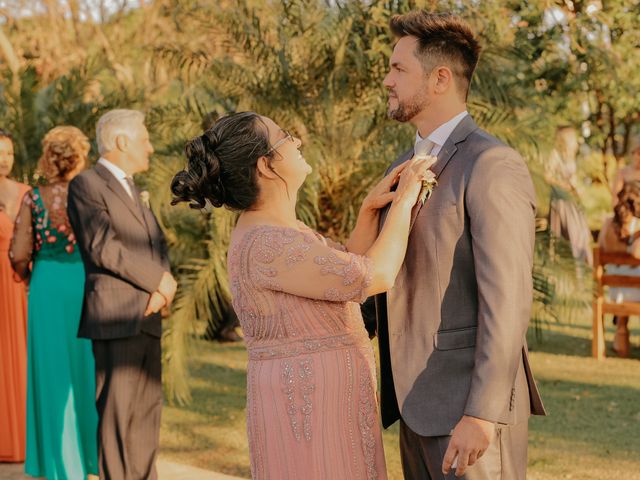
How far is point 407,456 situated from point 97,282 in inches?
111

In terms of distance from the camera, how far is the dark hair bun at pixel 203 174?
3.16 meters

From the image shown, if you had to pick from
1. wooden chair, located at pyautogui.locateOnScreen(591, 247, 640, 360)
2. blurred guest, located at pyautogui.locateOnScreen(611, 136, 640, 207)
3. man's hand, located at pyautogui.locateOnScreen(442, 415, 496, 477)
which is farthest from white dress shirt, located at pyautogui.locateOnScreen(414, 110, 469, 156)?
blurred guest, located at pyautogui.locateOnScreen(611, 136, 640, 207)

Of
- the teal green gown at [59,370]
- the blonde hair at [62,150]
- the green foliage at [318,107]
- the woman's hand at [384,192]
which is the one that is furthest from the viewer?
the green foliage at [318,107]

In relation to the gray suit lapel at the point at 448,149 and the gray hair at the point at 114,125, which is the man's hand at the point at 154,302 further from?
the gray suit lapel at the point at 448,149

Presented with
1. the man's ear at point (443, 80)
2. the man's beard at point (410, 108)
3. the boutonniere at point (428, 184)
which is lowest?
the boutonniere at point (428, 184)

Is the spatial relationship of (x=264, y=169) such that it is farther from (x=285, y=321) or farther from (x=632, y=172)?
(x=632, y=172)

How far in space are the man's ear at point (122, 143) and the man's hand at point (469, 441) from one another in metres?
3.26

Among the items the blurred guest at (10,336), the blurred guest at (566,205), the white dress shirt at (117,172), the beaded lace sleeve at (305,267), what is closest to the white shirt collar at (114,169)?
the white dress shirt at (117,172)

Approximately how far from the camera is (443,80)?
9.66 ft

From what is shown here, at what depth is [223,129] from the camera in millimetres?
3180

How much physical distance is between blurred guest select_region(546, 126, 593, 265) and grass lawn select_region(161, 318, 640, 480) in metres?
1.15

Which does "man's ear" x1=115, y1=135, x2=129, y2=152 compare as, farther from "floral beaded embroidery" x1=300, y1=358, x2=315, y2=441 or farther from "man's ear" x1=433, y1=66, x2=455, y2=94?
"man's ear" x1=433, y1=66, x2=455, y2=94

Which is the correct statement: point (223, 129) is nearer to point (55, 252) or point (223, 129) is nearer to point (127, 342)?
point (127, 342)

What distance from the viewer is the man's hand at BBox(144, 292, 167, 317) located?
5410mm
